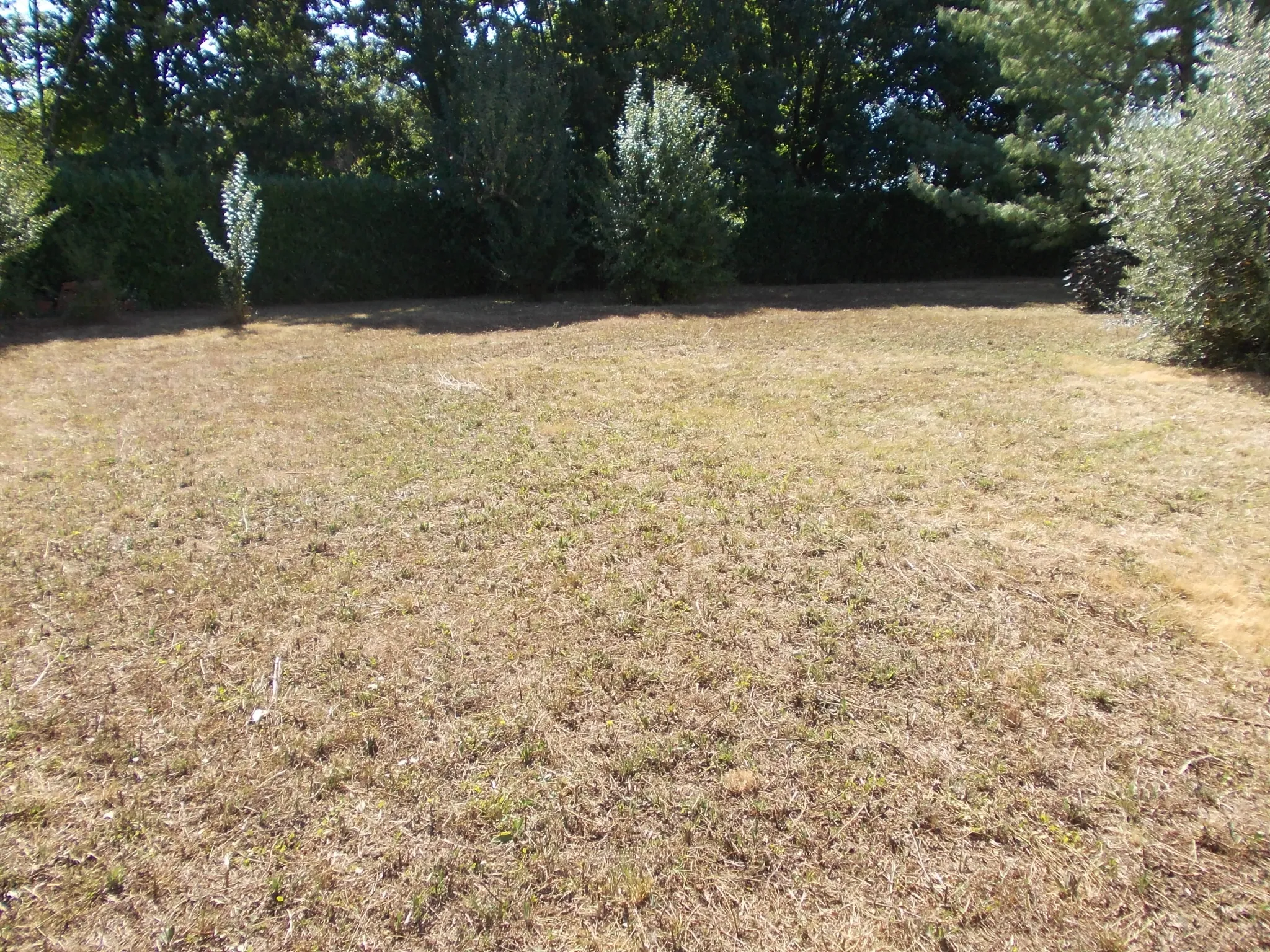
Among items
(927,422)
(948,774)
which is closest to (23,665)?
(948,774)

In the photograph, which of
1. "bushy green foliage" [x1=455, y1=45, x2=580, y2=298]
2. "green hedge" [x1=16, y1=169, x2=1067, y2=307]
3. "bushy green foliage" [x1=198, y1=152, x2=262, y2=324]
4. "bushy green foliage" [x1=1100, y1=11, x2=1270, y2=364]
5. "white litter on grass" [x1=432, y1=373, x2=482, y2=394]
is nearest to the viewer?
"bushy green foliage" [x1=1100, y1=11, x2=1270, y2=364]

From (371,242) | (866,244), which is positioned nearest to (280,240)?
(371,242)

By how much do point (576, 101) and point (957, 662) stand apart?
14698 millimetres

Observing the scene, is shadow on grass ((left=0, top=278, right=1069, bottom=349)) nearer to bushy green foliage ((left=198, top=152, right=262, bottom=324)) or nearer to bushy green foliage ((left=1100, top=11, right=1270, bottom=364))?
bushy green foliage ((left=198, top=152, right=262, bottom=324))

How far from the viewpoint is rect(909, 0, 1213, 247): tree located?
998 cm

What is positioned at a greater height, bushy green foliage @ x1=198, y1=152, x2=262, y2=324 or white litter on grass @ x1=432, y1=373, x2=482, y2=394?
bushy green foliage @ x1=198, y1=152, x2=262, y2=324

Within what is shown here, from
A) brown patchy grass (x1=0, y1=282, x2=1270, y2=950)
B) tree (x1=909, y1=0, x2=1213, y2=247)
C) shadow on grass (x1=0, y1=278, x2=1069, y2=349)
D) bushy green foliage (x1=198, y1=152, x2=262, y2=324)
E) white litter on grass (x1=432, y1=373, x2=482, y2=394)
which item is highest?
tree (x1=909, y1=0, x2=1213, y2=247)

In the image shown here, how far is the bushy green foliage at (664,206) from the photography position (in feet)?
36.4

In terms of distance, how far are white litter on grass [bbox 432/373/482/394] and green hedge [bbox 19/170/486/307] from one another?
7.02 metres

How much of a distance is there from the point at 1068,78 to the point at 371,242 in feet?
38.4

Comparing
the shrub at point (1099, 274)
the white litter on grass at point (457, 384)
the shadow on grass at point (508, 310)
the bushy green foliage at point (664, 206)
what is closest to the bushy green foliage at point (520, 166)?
the shadow on grass at point (508, 310)

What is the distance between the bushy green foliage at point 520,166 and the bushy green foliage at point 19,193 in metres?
5.86

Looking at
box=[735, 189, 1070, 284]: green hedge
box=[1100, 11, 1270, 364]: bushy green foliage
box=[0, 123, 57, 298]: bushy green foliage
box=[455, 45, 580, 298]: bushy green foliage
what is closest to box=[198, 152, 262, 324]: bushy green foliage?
box=[0, 123, 57, 298]: bushy green foliage

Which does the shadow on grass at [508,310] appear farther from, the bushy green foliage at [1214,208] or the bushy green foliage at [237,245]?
the bushy green foliage at [1214,208]
